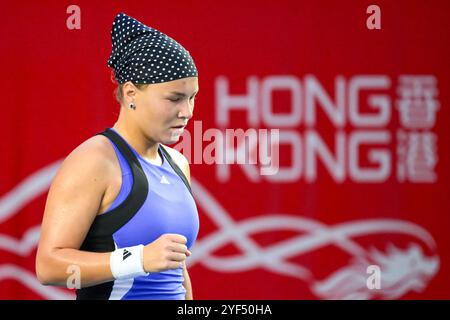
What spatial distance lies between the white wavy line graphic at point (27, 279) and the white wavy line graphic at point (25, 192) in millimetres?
303

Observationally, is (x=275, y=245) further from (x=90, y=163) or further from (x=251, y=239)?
(x=90, y=163)

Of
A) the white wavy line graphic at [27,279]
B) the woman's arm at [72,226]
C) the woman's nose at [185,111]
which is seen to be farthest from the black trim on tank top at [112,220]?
the white wavy line graphic at [27,279]

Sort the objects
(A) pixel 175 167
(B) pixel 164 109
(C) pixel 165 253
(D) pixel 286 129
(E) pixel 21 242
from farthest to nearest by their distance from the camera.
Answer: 1. (D) pixel 286 129
2. (E) pixel 21 242
3. (A) pixel 175 167
4. (B) pixel 164 109
5. (C) pixel 165 253

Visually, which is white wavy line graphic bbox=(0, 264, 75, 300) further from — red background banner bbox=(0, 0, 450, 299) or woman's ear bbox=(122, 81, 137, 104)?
woman's ear bbox=(122, 81, 137, 104)

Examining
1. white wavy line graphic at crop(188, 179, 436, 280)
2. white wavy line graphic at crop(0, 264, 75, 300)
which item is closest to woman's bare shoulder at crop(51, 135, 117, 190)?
white wavy line graphic at crop(188, 179, 436, 280)

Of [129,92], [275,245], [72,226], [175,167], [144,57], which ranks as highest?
[144,57]

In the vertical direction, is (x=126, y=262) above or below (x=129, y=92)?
below

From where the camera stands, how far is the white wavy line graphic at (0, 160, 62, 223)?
4.82 metres

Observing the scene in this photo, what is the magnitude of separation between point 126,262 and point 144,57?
68cm

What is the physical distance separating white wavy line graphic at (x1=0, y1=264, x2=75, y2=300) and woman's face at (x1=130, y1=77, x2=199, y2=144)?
8.53ft

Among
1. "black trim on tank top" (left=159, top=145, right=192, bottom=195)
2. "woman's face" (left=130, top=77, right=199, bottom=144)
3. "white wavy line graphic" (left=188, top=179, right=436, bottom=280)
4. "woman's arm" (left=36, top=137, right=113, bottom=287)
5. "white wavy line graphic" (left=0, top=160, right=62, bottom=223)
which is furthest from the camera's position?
"white wavy line graphic" (left=188, top=179, right=436, bottom=280)

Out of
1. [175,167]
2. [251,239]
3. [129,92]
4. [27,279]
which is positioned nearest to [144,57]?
[129,92]

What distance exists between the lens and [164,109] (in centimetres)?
252

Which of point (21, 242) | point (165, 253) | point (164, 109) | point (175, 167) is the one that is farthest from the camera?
point (21, 242)
